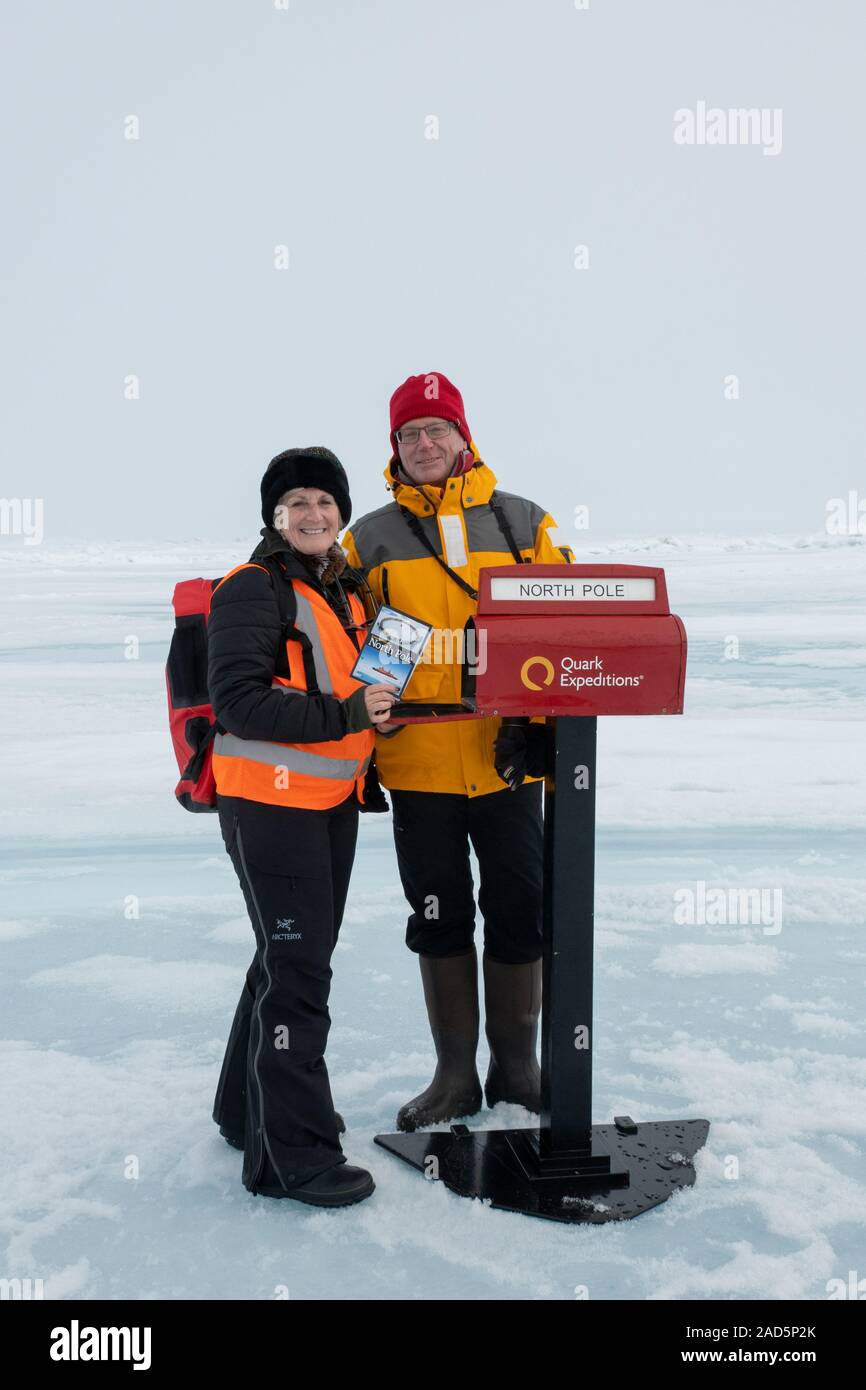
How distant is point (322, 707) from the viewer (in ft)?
7.09

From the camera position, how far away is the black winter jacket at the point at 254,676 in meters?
2.14

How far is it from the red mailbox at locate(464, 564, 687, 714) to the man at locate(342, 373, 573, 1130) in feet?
0.96

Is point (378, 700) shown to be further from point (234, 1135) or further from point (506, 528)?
point (234, 1135)

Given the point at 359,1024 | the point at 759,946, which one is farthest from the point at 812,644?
the point at 359,1024

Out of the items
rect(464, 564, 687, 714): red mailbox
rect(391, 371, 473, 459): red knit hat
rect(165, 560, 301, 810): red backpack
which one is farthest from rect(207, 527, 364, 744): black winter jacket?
rect(391, 371, 473, 459): red knit hat

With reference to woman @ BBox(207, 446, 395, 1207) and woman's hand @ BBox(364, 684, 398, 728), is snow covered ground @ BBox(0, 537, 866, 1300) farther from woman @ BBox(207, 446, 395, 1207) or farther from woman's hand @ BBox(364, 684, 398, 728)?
woman's hand @ BBox(364, 684, 398, 728)

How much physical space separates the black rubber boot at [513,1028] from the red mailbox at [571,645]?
795 millimetres

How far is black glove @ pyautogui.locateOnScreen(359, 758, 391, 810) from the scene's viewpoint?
2.46 meters

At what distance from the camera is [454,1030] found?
2660mm

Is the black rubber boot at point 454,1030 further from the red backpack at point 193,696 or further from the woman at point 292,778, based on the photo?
the red backpack at point 193,696

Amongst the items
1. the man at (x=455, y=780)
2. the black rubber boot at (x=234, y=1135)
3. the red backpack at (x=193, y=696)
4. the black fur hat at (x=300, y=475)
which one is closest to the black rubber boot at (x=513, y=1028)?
the man at (x=455, y=780)

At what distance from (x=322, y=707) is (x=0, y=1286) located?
1111 mm
